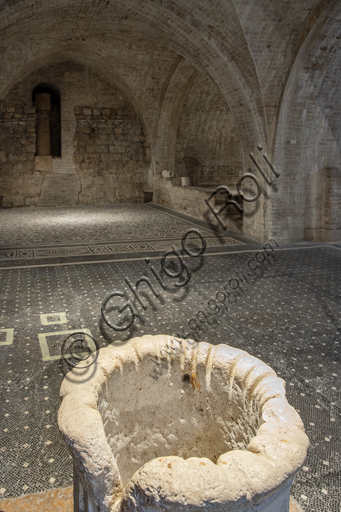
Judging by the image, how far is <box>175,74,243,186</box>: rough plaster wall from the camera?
506 inches

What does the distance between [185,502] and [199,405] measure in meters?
0.85

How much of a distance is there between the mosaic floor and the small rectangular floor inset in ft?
0.14

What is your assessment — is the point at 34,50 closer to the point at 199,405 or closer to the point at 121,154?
the point at 121,154

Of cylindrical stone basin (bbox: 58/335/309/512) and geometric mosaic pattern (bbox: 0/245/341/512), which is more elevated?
cylindrical stone basin (bbox: 58/335/309/512)

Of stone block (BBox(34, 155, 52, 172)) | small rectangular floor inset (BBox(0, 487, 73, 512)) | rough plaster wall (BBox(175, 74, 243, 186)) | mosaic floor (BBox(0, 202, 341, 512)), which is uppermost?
rough plaster wall (BBox(175, 74, 243, 186))

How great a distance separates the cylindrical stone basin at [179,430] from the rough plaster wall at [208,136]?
37.8ft

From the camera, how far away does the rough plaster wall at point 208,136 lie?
42.2 ft

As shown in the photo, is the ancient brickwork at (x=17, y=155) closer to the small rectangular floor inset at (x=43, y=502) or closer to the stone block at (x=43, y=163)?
the stone block at (x=43, y=163)

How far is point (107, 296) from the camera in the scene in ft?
16.3

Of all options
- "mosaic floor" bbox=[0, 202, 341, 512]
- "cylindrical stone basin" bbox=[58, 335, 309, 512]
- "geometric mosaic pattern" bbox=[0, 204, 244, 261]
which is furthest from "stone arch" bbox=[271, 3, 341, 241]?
"cylindrical stone basin" bbox=[58, 335, 309, 512]

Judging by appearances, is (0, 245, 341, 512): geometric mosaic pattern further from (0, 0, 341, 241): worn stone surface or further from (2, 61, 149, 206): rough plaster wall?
(2, 61, 149, 206): rough plaster wall

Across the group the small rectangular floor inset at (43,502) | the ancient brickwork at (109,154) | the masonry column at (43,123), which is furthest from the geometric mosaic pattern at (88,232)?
the small rectangular floor inset at (43,502)

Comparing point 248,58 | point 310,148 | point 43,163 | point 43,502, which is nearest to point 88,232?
point 248,58

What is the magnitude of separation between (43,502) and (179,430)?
71 cm
